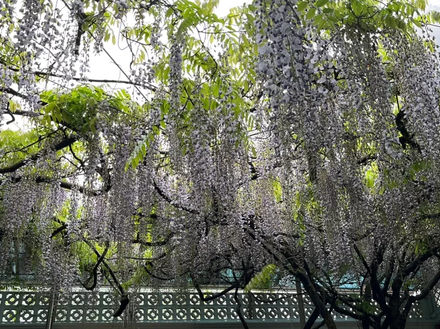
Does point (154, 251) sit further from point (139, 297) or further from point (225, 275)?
point (225, 275)

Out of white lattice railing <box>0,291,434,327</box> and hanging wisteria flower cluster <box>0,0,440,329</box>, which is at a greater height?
hanging wisteria flower cluster <box>0,0,440,329</box>

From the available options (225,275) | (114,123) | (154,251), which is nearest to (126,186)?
(114,123)

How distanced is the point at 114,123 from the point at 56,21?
160cm

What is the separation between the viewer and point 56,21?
8.93 feet

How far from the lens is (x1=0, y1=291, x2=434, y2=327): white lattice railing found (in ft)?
22.1

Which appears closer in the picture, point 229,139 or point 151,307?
point 229,139

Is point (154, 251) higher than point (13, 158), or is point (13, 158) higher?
point (13, 158)

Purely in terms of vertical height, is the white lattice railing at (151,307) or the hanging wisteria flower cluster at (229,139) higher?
the hanging wisteria flower cluster at (229,139)

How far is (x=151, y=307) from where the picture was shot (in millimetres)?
7062

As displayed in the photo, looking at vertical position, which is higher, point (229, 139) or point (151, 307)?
point (229, 139)

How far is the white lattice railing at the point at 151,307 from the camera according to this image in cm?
674

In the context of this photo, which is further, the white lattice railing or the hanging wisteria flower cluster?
the white lattice railing

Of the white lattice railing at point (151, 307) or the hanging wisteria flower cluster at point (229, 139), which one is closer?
the hanging wisteria flower cluster at point (229, 139)

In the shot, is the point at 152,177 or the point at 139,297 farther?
the point at 139,297
